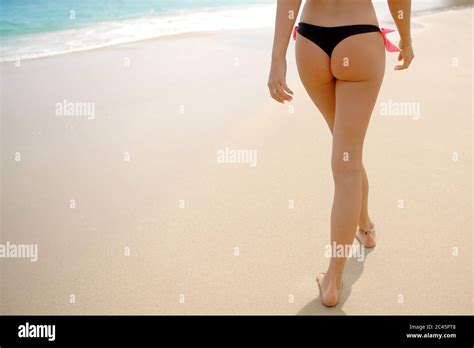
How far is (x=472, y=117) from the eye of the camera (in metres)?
3.78

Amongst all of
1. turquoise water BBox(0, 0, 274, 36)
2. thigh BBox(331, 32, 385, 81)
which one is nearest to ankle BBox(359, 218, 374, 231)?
thigh BBox(331, 32, 385, 81)

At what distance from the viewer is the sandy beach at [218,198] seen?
2.16 m

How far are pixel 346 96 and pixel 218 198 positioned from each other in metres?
1.33

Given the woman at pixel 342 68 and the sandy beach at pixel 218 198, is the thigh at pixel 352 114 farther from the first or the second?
the sandy beach at pixel 218 198

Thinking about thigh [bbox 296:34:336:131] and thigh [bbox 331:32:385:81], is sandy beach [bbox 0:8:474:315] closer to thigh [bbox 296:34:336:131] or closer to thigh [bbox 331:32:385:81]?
thigh [bbox 296:34:336:131]

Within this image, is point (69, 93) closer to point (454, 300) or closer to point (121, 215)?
point (121, 215)

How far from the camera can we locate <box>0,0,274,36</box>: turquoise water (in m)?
10.1

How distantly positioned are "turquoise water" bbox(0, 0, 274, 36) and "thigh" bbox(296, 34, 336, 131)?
29.9 ft

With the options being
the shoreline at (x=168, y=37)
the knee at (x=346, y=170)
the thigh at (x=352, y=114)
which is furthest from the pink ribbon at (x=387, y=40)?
the shoreline at (x=168, y=37)

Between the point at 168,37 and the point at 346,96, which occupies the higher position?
the point at 168,37

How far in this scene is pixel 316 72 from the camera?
181cm

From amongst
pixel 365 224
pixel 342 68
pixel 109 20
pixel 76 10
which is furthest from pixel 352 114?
pixel 76 10

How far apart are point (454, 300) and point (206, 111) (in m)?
2.78

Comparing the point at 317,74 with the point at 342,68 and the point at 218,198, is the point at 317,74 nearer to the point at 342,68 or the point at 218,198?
the point at 342,68
